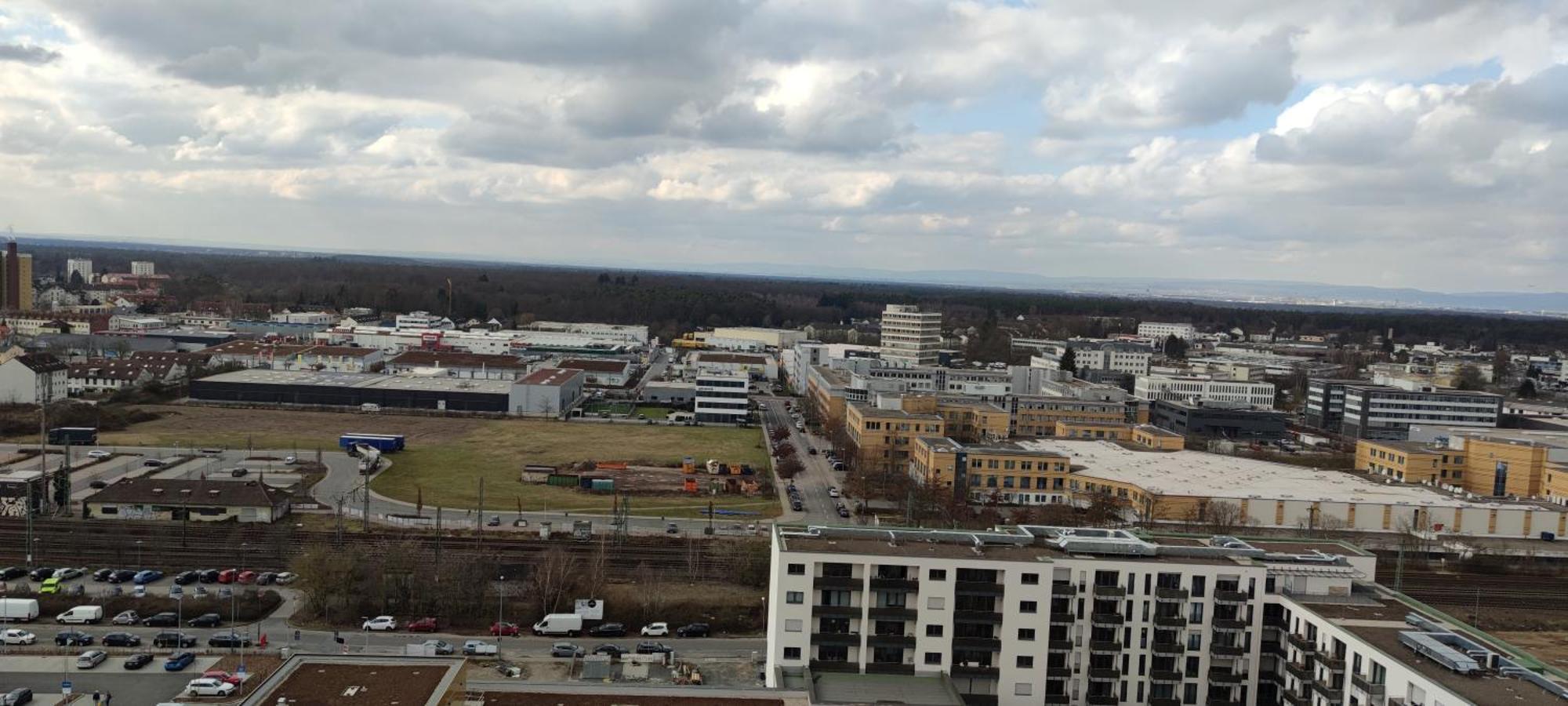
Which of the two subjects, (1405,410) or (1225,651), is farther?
(1405,410)

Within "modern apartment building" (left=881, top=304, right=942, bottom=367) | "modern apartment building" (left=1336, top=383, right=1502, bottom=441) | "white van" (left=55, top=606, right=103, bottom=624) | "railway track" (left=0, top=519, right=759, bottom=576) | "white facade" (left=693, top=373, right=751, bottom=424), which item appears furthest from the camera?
"modern apartment building" (left=881, top=304, right=942, bottom=367)

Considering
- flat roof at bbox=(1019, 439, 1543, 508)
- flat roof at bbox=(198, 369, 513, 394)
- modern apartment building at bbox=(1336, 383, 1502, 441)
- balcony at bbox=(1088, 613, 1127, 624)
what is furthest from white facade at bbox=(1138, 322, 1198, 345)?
balcony at bbox=(1088, 613, 1127, 624)

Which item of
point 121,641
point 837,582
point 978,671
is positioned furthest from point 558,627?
point 978,671

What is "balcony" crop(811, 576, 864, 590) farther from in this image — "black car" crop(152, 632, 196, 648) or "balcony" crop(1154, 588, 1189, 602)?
"black car" crop(152, 632, 196, 648)

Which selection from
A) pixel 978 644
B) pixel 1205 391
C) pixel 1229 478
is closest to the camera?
pixel 978 644

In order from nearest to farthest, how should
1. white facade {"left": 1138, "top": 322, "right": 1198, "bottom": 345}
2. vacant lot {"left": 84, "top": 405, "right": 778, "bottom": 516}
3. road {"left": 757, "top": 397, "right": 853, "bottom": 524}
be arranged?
road {"left": 757, "top": 397, "right": 853, "bottom": 524}, vacant lot {"left": 84, "top": 405, "right": 778, "bottom": 516}, white facade {"left": 1138, "top": 322, "right": 1198, "bottom": 345}

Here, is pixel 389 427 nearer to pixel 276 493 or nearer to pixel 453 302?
pixel 276 493

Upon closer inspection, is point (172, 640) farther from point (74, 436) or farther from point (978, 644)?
point (74, 436)
